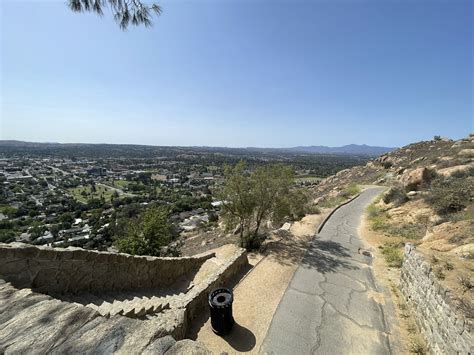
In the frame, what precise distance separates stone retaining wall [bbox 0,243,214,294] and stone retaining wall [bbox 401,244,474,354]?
8.96 meters

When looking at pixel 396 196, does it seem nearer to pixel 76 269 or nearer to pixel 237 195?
pixel 237 195

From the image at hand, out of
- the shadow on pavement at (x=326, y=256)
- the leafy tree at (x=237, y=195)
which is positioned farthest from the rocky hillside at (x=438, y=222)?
the leafy tree at (x=237, y=195)

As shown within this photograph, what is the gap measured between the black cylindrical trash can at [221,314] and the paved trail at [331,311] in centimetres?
107

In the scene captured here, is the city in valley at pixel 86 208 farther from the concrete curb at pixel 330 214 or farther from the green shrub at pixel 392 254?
the green shrub at pixel 392 254

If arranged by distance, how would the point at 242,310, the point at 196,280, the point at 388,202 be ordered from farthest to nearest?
the point at 388,202 < the point at 196,280 < the point at 242,310

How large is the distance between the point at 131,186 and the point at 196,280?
268 ft

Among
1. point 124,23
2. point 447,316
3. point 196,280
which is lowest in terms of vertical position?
point 196,280

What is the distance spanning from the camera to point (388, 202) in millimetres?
20250

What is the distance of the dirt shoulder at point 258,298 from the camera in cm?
624

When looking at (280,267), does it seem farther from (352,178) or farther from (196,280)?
(352,178)

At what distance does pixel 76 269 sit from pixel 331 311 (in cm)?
786

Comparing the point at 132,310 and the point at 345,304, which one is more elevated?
the point at 132,310

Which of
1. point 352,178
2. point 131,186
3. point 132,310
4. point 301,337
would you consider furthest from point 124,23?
point 131,186

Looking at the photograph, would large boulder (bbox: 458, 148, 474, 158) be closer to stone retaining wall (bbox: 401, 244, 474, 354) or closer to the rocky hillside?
the rocky hillside
